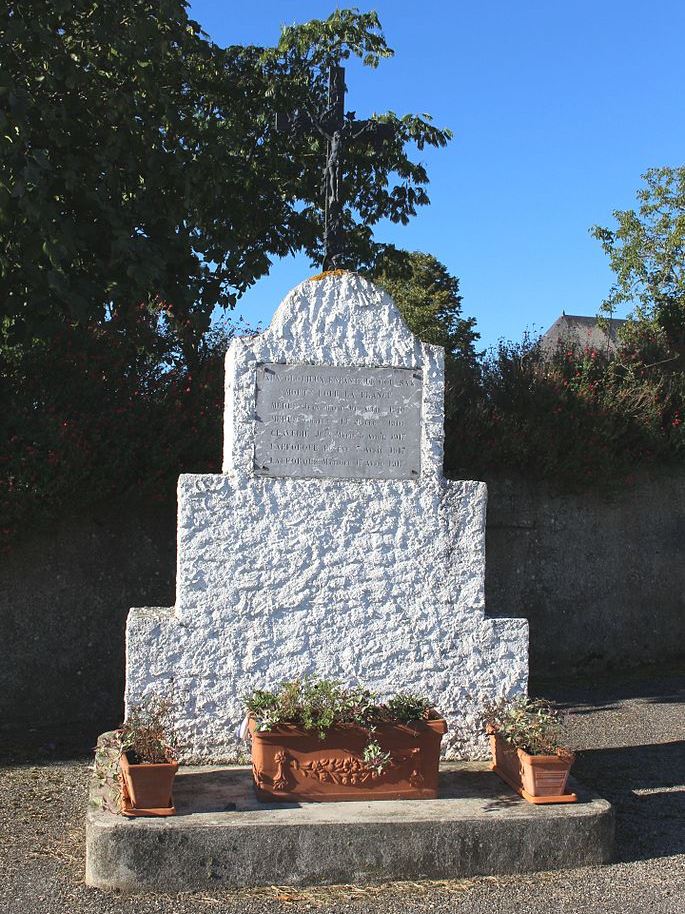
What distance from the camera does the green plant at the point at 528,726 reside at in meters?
4.64

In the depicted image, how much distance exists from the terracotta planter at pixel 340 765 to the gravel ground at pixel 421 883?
0.47m

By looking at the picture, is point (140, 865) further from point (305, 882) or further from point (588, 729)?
point (588, 729)

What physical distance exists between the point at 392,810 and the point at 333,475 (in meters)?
1.76

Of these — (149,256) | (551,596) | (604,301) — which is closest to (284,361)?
(149,256)

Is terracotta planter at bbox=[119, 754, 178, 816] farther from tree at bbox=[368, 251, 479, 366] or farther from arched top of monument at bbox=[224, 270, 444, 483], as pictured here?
tree at bbox=[368, 251, 479, 366]

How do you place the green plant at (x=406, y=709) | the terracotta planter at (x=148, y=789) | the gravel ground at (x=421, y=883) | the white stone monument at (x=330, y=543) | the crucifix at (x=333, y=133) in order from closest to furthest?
the gravel ground at (x=421, y=883) → the terracotta planter at (x=148, y=789) → the green plant at (x=406, y=709) → the white stone monument at (x=330, y=543) → the crucifix at (x=333, y=133)

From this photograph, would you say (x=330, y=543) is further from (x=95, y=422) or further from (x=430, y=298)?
(x=430, y=298)

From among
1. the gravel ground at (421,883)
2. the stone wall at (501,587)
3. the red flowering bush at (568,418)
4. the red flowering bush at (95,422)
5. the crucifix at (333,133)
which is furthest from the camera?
the red flowering bush at (568,418)

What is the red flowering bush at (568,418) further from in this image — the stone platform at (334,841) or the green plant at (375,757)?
the stone platform at (334,841)

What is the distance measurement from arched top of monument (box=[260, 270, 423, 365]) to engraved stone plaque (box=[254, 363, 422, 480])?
8cm

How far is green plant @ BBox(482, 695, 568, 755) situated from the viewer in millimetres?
4641

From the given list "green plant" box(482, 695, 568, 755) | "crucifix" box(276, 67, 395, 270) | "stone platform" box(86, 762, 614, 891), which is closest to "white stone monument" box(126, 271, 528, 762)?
"green plant" box(482, 695, 568, 755)

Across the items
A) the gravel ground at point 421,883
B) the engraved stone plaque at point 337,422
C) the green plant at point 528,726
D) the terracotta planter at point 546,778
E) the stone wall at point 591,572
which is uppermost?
the engraved stone plaque at point 337,422

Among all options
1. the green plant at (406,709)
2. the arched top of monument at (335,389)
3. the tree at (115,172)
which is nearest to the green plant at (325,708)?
the green plant at (406,709)
